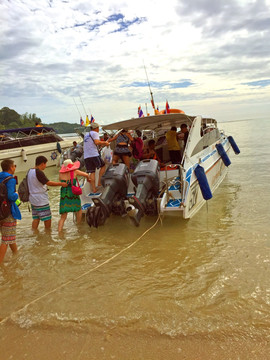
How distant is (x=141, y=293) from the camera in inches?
130

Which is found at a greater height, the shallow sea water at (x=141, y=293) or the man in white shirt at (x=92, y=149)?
the man in white shirt at (x=92, y=149)

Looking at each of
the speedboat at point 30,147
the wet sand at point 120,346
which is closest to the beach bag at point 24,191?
the wet sand at point 120,346

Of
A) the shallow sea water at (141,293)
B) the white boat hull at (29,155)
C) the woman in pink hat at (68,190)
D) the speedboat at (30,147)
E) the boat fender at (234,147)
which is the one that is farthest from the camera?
the speedboat at (30,147)

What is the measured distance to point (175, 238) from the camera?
4895 millimetres

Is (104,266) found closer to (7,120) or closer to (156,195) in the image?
(156,195)

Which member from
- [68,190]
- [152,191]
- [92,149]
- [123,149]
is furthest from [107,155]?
[152,191]

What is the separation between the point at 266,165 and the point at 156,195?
8.85 metres

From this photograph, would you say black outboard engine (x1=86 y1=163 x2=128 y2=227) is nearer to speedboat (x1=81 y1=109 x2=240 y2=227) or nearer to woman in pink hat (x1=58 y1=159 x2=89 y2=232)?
speedboat (x1=81 y1=109 x2=240 y2=227)

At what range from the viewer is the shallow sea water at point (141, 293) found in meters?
2.54

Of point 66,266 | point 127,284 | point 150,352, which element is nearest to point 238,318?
point 150,352

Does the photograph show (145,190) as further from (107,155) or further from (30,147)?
(30,147)

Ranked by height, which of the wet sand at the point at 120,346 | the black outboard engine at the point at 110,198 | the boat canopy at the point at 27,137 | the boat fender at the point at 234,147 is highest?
the boat canopy at the point at 27,137

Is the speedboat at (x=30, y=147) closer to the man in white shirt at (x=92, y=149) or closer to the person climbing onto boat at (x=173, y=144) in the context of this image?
the man in white shirt at (x=92, y=149)

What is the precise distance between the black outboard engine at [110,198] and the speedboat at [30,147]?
1191 centimetres
